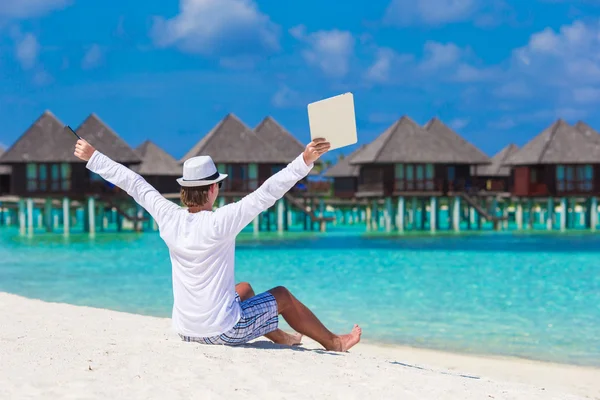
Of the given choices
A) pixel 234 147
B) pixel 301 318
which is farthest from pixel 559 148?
pixel 301 318

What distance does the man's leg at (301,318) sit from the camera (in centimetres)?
562

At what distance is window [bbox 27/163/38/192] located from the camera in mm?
42031

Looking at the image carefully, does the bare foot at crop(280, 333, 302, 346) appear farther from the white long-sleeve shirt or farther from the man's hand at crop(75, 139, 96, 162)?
the man's hand at crop(75, 139, 96, 162)

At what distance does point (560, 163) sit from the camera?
43.9 m

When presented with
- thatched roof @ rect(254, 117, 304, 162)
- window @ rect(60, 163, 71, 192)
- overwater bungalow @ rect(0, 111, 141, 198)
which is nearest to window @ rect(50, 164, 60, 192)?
overwater bungalow @ rect(0, 111, 141, 198)

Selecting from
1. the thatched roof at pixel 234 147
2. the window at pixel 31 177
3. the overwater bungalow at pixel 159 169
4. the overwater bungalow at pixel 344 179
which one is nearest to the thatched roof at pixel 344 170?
the overwater bungalow at pixel 344 179

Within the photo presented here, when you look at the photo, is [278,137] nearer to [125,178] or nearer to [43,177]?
[43,177]

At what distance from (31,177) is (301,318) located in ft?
128

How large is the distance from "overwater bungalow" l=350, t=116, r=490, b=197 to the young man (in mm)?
36749

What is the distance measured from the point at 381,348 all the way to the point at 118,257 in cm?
1842

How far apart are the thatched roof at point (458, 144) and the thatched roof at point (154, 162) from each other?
54.2 feet

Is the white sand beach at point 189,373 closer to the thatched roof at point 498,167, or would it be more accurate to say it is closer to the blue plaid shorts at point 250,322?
the blue plaid shorts at point 250,322

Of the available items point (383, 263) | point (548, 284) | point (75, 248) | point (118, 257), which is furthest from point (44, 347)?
point (75, 248)

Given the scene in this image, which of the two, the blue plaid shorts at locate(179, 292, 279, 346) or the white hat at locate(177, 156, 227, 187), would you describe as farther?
the blue plaid shorts at locate(179, 292, 279, 346)
